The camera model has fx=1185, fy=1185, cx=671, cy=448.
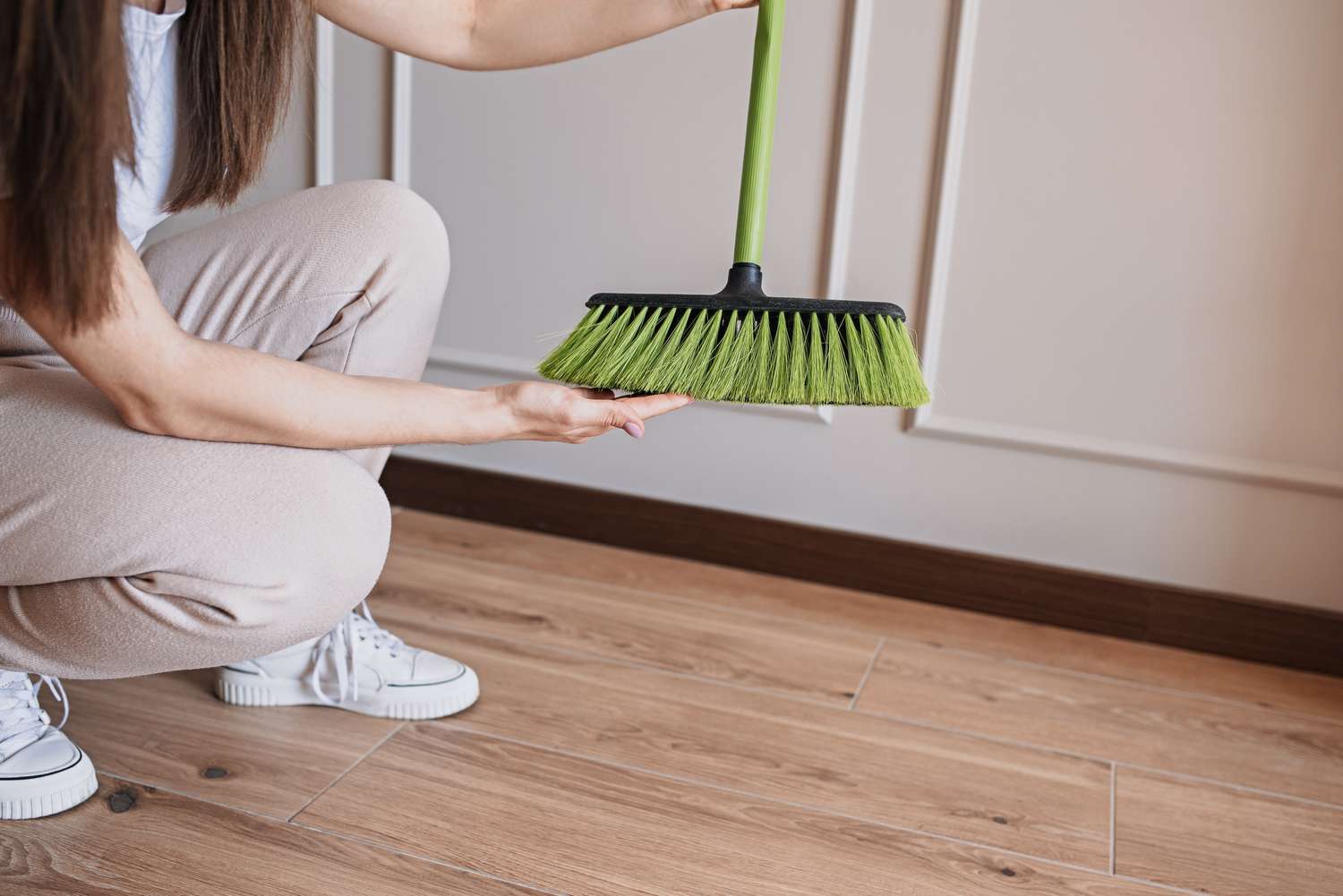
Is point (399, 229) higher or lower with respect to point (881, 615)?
higher

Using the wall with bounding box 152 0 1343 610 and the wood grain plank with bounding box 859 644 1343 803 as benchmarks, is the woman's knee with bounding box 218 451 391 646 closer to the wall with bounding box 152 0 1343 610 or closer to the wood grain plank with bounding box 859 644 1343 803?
the wood grain plank with bounding box 859 644 1343 803

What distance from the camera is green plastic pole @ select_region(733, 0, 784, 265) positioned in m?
0.92

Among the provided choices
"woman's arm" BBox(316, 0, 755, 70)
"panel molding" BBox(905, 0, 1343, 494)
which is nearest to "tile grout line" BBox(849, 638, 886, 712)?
"panel molding" BBox(905, 0, 1343, 494)

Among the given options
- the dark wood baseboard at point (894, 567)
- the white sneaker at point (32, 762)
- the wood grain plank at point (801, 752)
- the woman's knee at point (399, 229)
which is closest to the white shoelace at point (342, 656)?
the wood grain plank at point (801, 752)

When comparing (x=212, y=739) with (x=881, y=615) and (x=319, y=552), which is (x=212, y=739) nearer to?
(x=319, y=552)

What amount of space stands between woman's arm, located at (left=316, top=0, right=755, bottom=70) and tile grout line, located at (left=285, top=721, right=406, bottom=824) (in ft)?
1.93

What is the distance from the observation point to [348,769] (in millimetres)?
974

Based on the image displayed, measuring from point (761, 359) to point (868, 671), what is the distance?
20.1 inches

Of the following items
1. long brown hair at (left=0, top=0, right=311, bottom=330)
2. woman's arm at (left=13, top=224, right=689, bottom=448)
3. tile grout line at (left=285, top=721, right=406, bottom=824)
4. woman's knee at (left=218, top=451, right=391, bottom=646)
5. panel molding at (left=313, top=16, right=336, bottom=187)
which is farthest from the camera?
panel molding at (left=313, top=16, right=336, bottom=187)

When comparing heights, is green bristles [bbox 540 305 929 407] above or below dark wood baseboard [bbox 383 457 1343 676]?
above

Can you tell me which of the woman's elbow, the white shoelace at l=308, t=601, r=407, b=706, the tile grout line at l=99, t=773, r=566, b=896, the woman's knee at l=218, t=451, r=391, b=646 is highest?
the woman's elbow

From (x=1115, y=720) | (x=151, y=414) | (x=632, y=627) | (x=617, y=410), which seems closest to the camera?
(x=151, y=414)

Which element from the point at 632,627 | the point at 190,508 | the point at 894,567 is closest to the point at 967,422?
the point at 894,567

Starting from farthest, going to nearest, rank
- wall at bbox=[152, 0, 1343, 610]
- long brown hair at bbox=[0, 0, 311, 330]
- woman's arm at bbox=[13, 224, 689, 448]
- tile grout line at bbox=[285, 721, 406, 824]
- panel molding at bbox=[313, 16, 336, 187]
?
panel molding at bbox=[313, 16, 336, 187], wall at bbox=[152, 0, 1343, 610], tile grout line at bbox=[285, 721, 406, 824], woman's arm at bbox=[13, 224, 689, 448], long brown hair at bbox=[0, 0, 311, 330]
